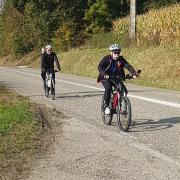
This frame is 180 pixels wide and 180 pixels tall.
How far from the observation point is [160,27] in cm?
3022

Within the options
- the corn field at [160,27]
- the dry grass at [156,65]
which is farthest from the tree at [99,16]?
the corn field at [160,27]

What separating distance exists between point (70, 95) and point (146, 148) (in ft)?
32.0

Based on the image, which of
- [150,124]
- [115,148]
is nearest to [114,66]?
[150,124]

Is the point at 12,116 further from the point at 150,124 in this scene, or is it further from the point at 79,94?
the point at 79,94

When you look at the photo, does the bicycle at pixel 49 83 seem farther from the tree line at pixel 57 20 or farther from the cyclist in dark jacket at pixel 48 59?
the tree line at pixel 57 20

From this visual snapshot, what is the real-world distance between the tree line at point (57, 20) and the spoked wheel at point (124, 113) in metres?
27.8

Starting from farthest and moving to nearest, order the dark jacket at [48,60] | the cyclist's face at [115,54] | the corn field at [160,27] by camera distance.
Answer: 1. the corn field at [160,27]
2. the dark jacket at [48,60]
3. the cyclist's face at [115,54]

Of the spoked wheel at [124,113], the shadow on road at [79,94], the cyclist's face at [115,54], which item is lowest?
the shadow on road at [79,94]

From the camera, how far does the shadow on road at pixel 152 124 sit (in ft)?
34.3

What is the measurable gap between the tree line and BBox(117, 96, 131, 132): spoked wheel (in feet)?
91.2

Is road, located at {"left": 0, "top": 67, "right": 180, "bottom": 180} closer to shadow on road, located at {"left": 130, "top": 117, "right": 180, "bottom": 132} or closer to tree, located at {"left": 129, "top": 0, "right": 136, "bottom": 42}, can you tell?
shadow on road, located at {"left": 130, "top": 117, "right": 180, "bottom": 132}

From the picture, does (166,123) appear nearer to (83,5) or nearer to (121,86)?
(121,86)

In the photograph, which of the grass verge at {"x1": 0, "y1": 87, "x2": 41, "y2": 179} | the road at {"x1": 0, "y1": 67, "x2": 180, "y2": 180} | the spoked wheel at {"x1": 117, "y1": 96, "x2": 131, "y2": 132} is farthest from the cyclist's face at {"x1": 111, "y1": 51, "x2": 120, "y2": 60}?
A: the grass verge at {"x1": 0, "y1": 87, "x2": 41, "y2": 179}

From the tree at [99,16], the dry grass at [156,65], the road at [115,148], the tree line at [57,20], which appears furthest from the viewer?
the tree line at [57,20]
